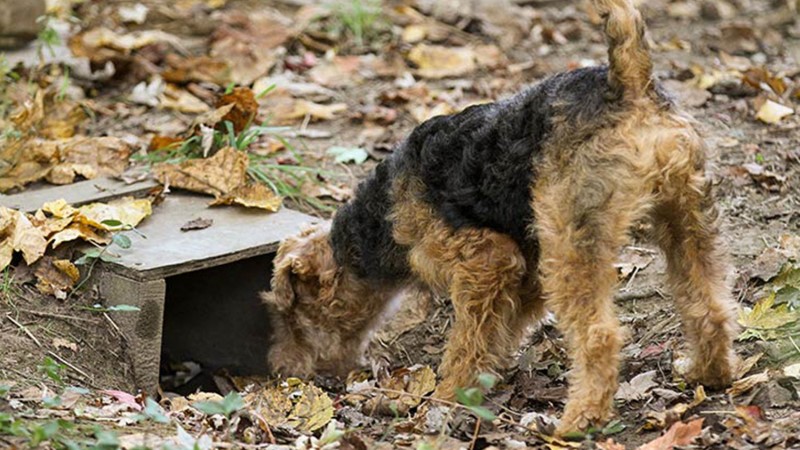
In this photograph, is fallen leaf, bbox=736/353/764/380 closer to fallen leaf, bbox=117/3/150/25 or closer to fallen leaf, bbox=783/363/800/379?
fallen leaf, bbox=783/363/800/379

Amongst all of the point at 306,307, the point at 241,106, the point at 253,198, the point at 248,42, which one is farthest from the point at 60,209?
the point at 248,42

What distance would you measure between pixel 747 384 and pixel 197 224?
9.80 ft

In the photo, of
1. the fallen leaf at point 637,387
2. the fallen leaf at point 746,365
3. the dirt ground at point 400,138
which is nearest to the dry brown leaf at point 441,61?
the dirt ground at point 400,138

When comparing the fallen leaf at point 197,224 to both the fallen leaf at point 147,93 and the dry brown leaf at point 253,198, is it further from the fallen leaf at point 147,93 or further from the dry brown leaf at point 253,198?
the fallen leaf at point 147,93

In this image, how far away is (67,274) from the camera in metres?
5.79

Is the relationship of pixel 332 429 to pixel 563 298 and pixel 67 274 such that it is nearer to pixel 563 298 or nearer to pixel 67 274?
pixel 563 298

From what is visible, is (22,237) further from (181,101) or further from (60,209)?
(181,101)

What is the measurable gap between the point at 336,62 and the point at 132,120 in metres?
1.89

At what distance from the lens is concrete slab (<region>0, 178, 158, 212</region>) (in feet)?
20.6

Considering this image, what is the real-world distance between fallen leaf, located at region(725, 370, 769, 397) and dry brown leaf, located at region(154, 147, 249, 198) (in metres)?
3.09

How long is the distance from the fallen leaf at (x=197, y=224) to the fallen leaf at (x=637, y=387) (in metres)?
2.43

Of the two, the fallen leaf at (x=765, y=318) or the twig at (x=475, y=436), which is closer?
the twig at (x=475, y=436)

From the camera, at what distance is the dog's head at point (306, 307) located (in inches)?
227

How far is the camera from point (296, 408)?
16.5 ft
